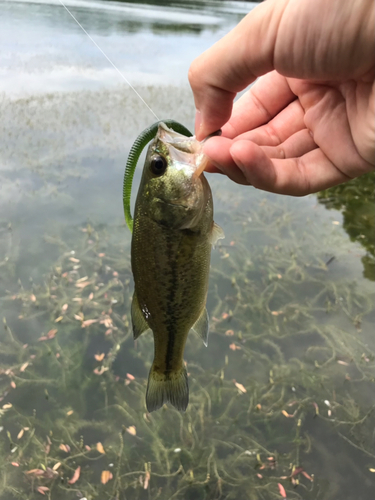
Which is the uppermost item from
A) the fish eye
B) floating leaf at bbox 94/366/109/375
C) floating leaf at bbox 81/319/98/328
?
the fish eye

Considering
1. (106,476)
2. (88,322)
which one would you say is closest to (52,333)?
(88,322)

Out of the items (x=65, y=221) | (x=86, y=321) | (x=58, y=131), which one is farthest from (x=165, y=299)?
(x=58, y=131)

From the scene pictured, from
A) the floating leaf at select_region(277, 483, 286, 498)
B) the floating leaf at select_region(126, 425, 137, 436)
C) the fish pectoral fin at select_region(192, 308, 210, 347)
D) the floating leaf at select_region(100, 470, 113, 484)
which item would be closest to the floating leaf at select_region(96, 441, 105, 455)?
the floating leaf at select_region(100, 470, 113, 484)

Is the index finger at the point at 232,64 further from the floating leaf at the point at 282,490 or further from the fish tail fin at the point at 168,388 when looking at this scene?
the floating leaf at the point at 282,490

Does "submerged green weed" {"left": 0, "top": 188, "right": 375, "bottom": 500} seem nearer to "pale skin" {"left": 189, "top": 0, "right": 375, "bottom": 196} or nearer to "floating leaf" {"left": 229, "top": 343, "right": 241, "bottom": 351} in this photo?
"floating leaf" {"left": 229, "top": 343, "right": 241, "bottom": 351}

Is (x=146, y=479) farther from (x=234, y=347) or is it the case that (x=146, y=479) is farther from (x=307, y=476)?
(x=234, y=347)
